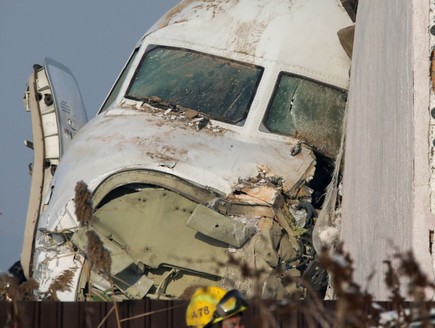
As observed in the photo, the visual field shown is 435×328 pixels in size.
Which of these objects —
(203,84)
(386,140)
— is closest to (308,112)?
(203,84)

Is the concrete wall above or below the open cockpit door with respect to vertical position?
below

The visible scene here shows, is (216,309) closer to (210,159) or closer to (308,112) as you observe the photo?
(210,159)

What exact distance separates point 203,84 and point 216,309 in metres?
7.10

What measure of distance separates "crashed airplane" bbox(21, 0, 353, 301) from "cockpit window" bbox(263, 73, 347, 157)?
0.04ft

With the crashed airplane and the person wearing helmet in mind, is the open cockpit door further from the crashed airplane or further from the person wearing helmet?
the person wearing helmet

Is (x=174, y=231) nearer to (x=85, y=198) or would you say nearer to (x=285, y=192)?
(x=285, y=192)

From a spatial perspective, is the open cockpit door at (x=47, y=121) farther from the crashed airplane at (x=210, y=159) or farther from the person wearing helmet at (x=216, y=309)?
the person wearing helmet at (x=216, y=309)

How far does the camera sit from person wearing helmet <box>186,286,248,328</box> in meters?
5.74

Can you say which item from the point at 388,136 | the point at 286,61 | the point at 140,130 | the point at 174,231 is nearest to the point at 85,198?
the point at 388,136

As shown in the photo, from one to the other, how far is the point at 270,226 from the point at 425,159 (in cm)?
305

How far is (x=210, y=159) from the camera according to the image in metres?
11.4

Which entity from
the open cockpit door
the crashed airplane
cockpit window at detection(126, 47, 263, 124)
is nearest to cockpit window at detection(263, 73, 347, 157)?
the crashed airplane

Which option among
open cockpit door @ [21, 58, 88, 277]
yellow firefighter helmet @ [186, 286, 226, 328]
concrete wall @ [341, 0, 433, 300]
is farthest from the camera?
open cockpit door @ [21, 58, 88, 277]

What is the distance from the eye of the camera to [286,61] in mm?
12773
